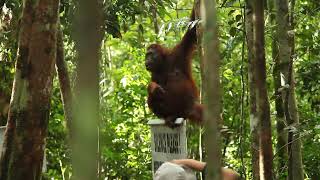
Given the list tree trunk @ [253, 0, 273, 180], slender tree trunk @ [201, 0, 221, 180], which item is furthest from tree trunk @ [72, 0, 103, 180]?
tree trunk @ [253, 0, 273, 180]

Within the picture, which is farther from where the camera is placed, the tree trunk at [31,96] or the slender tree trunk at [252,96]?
the slender tree trunk at [252,96]

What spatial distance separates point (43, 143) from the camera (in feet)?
11.7

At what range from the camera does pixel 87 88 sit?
39.7 inches

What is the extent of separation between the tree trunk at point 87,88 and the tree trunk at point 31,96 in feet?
8.28

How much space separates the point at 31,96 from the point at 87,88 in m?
2.56

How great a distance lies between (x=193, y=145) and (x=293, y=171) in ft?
10.0

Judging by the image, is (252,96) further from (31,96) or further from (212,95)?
(212,95)

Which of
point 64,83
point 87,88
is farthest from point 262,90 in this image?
point 87,88

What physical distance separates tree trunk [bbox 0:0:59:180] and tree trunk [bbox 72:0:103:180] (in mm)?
2524

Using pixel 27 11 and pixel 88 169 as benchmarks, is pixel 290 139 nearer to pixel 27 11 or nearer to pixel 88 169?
pixel 27 11

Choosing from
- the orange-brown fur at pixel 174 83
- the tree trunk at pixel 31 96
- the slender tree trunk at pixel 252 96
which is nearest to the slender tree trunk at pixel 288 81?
the slender tree trunk at pixel 252 96

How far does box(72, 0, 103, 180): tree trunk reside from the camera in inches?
38.6

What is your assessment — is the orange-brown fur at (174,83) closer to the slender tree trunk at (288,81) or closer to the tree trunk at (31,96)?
the slender tree trunk at (288,81)

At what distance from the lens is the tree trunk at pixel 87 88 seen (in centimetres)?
98
